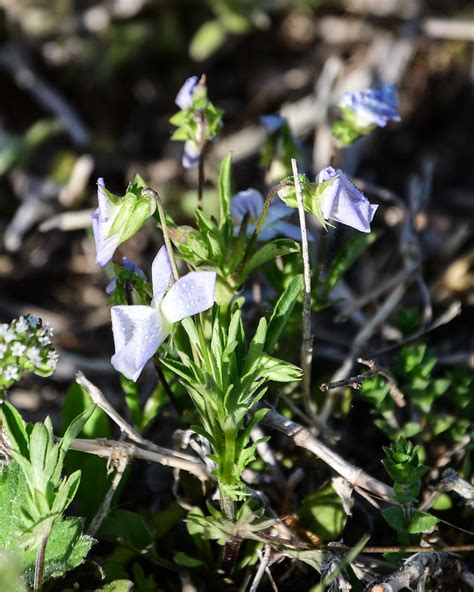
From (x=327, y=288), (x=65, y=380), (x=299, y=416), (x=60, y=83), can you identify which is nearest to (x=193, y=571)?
(x=299, y=416)

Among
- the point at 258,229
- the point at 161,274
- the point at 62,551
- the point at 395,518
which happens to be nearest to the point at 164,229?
the point at 161,274

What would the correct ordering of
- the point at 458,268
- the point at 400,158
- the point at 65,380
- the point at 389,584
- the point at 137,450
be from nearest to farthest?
the point at 389,584, the point at 137,450, the point at 65,380, the point at 458,268, the point at 400,158

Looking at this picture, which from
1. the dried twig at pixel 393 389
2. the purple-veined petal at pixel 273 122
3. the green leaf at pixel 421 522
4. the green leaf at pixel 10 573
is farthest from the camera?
the purple-veined petal at pixel 273 122

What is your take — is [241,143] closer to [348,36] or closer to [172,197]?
[172,197]

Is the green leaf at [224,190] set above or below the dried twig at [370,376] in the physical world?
above

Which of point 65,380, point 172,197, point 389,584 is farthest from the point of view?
point 172,197

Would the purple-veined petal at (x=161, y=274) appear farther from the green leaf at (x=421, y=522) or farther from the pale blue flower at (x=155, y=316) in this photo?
the green leaf at (x=421, y=522)

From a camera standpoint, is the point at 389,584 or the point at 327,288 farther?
the point at 327,288

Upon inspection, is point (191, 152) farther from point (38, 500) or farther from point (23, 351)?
point (38, 500)

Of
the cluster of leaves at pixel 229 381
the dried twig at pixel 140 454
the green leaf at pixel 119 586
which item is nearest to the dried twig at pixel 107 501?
the dried twig at pixel 140 454
